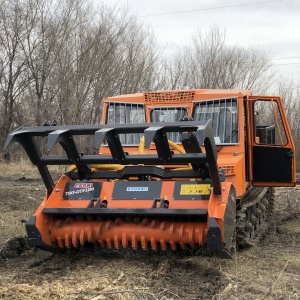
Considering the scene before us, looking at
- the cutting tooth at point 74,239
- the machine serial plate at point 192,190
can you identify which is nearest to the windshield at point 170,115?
the machine serial plate at point 192,190

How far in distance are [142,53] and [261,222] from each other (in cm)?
2068

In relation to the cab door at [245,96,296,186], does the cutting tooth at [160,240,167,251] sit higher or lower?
lower

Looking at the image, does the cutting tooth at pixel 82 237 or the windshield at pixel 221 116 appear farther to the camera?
the windshield at pixel 221 116

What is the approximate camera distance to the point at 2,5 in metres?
24.5

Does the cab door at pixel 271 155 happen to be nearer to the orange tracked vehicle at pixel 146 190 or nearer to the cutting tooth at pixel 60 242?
the orange tracked vehicle at pixel 146 190

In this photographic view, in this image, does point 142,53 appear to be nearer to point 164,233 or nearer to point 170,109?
point 170,109

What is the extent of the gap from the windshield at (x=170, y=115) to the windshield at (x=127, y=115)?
22 cm

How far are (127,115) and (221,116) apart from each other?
5.15 ft

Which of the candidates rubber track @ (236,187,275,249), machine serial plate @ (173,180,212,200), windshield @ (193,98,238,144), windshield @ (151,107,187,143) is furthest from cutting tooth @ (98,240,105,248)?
windshield @ (193,98,238,144)

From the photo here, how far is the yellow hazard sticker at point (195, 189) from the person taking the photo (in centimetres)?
583

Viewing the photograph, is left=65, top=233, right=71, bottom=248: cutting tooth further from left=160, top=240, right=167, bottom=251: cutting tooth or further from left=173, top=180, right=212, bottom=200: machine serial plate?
left=173, top=180, right=212, bottom=200: machine serial plate

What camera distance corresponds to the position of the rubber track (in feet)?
22.1

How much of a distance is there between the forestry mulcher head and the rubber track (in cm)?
87

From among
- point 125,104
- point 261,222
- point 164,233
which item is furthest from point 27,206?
point 164,233
